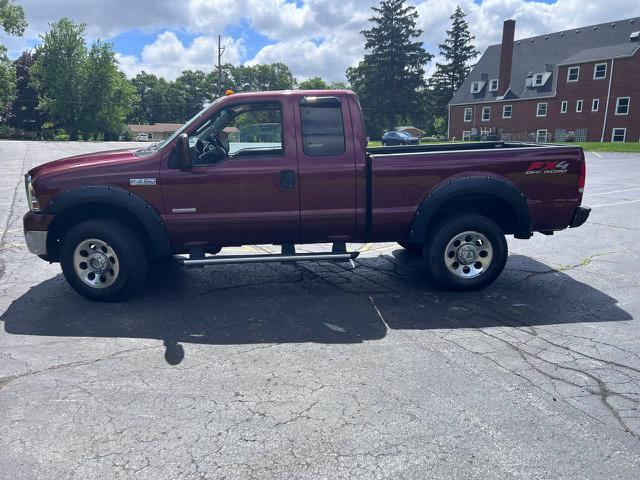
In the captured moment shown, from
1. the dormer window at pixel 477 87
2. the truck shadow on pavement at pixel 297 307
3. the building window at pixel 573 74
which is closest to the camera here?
the truck shadow on pavement at pixel 297 307

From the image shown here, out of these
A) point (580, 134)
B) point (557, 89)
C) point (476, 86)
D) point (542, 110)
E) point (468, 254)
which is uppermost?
point (476, 86)

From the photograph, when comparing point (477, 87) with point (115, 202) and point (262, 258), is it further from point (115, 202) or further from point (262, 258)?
point (115, 202)

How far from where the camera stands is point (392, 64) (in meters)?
61.7

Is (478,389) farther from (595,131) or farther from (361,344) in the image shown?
(595,131)

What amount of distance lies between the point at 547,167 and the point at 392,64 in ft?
200

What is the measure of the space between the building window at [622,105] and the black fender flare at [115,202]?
155 feet

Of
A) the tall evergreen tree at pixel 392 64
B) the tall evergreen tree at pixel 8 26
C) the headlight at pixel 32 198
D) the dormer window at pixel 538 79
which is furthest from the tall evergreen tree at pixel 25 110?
the headlight at pixel 32 198

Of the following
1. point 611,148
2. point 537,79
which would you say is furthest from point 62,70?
point 611,148

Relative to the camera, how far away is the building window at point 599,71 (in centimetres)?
4210

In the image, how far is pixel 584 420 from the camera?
9.83 feet

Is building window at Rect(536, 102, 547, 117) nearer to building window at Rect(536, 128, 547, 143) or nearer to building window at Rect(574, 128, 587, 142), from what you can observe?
building window at Rect(536, 128, 547, 143)

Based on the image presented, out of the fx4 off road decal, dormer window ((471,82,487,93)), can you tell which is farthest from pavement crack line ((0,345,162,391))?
dormer window ((471,82,487,93))

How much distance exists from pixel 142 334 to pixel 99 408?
4.04 ft

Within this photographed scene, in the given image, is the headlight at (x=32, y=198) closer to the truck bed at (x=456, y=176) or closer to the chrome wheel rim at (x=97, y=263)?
the chrome wheel rim at (x=97, y=263)
